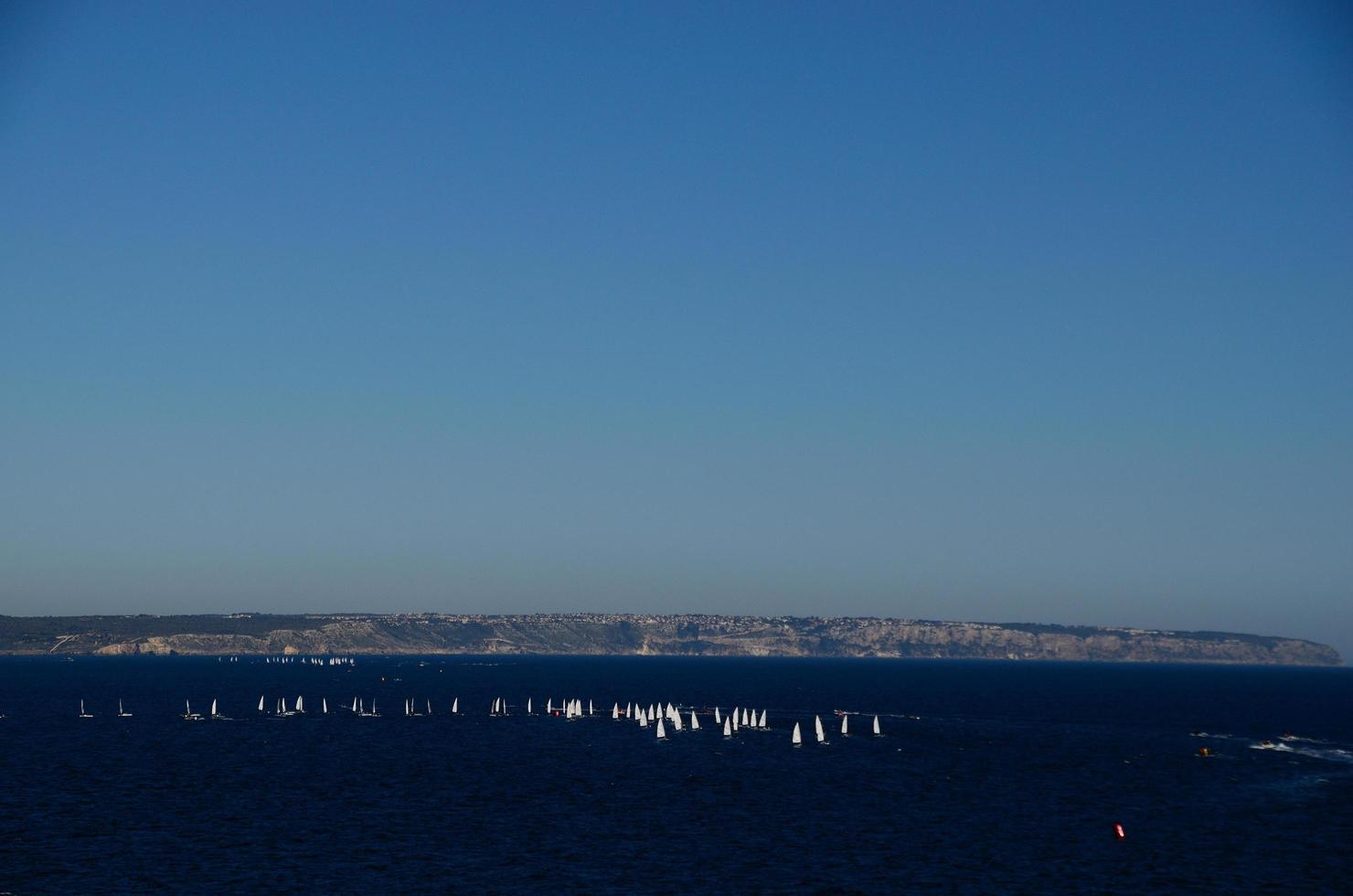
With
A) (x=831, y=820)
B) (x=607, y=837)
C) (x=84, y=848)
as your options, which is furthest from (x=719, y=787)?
(x=84, y=848)

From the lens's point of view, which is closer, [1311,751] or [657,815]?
[657,815]

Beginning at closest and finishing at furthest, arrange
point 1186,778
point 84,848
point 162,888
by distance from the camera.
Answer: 1. point 162,888
2. point 84,848
3. point 1186,778

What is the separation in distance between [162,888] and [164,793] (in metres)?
40.4

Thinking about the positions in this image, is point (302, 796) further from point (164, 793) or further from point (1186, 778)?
point (1186, 778)

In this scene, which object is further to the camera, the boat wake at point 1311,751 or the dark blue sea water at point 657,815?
the boat wake at point 1311,751

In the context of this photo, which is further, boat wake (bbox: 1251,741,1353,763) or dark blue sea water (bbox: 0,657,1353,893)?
boat wake (bbox: 1251,741,1353,763)

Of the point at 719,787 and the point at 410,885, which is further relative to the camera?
the point at 719,787

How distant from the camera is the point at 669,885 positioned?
285 feet

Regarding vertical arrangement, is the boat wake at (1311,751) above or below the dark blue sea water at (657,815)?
above

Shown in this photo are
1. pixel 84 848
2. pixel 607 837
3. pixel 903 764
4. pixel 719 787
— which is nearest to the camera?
pixel 84 848

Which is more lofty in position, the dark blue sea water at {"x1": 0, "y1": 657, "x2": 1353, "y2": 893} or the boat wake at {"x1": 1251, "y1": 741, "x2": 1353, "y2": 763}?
the boat wake at {"x1": 1251, "y1": 741, "x2": 1353, "y2": 763}

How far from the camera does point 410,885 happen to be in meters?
84.7

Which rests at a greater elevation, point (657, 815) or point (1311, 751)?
point (1311, 751)

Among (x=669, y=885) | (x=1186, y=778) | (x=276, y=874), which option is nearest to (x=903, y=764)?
(x=1186, y=778)
